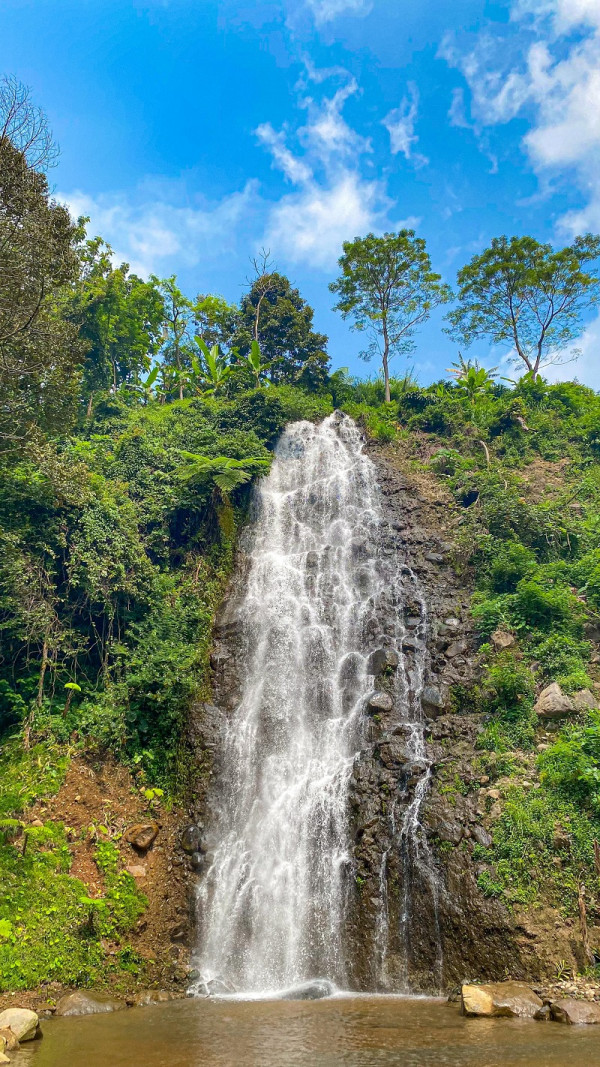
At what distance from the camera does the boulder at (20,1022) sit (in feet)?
25.7

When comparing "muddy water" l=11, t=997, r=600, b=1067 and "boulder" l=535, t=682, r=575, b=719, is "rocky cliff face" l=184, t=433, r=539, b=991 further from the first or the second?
"boulder" l=535, t=682, r=575, b=719

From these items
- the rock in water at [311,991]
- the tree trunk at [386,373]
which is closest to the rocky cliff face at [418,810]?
the rock in water at [311,991]

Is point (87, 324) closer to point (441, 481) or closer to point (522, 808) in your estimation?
point (441, 481)

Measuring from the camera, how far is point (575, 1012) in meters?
8.21

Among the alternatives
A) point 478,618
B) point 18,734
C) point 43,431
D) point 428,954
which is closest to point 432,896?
point 428,954

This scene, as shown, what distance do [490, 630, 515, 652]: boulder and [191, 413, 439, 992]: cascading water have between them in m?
1.81

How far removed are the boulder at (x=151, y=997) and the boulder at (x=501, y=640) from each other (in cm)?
976

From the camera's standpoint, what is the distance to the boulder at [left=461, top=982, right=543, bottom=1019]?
8.43 meters

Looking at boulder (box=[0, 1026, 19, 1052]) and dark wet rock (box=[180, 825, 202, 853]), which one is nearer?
boulder (box=[0, 1026, 19, 1052])

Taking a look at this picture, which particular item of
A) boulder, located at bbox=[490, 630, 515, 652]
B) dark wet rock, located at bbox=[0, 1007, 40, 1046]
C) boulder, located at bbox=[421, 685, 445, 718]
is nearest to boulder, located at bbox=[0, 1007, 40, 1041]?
dark wet rock, located at bbox=[0, 1007, 40, 1046]

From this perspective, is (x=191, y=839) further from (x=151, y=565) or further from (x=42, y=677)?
(x=151, y=565)

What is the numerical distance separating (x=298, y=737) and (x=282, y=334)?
24.5 metres

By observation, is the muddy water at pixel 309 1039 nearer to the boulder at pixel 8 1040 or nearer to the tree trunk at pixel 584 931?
the boulder at pixel 8 1040

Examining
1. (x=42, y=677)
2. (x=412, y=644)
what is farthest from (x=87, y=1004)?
(x=412, y=644)
